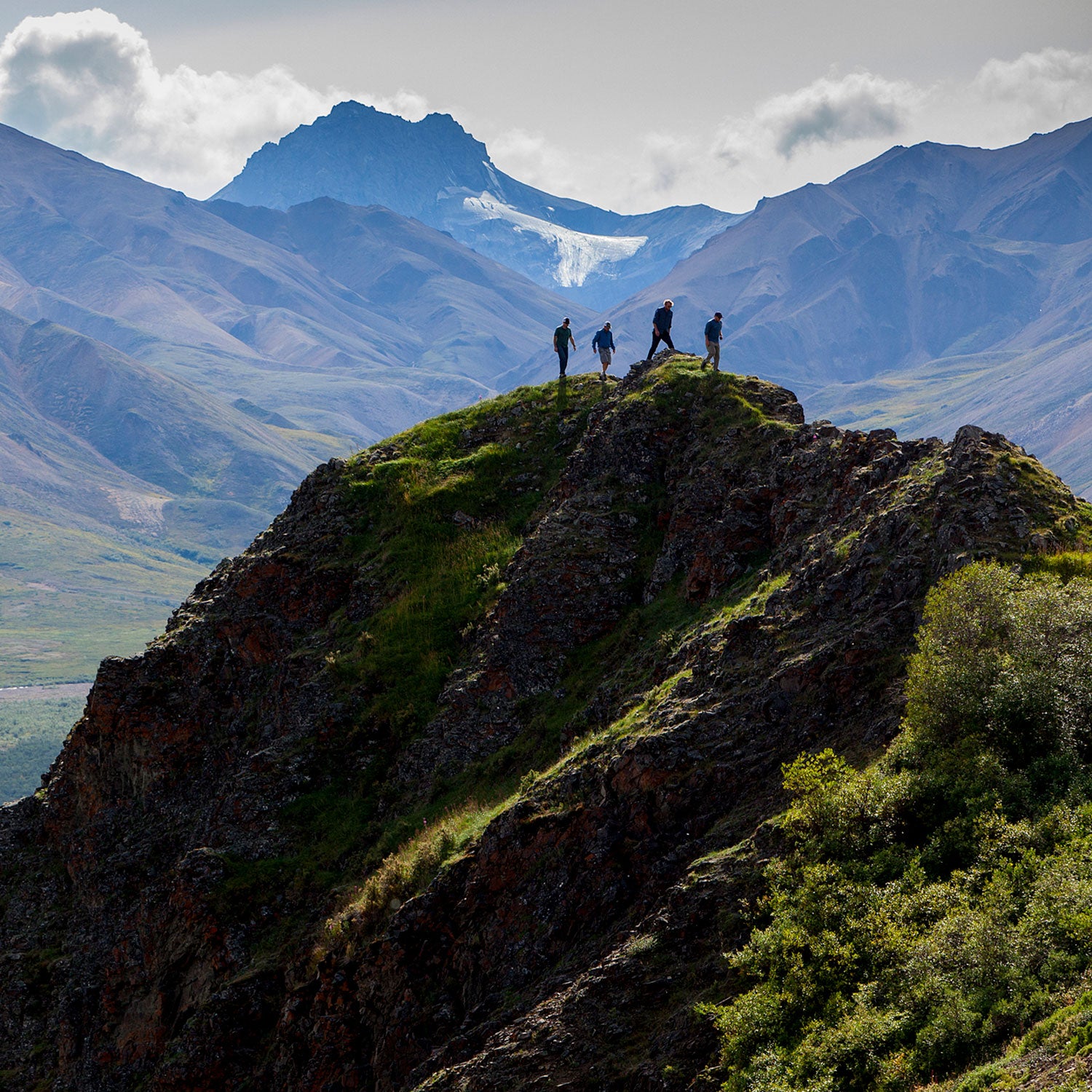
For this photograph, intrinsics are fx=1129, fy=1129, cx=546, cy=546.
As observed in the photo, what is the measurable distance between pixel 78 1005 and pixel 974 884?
82.7 feet

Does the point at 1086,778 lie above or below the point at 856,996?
above

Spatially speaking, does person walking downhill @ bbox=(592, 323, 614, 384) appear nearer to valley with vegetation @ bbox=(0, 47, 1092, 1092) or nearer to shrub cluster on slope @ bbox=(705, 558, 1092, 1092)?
valley with vegetation @ bbox=(0, 47, 1092, 1092)

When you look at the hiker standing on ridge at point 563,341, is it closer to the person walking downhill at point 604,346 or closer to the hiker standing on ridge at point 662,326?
the person walking downhill at point 604,346

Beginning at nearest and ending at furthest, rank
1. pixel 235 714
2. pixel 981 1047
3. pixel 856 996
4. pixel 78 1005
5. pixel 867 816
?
pixel 981 1047
pixel 856 996
pixel 867 816
pixel 78 1005
pixel 235 714

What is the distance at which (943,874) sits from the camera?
54.4 ft

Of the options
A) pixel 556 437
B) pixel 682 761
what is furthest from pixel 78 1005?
pixel 556 437

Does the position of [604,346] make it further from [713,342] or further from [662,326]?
[713,342]

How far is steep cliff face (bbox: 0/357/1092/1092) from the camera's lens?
21000 millimetres

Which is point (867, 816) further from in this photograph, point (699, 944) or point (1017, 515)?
point (1017, 515)

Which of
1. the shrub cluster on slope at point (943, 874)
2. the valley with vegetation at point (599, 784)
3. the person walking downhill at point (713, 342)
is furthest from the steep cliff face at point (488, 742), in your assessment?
the shrub cluster on slope at point (943, 874)

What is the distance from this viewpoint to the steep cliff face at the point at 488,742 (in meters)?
21.0

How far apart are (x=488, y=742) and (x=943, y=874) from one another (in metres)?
14.8

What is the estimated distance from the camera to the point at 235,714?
35344mm

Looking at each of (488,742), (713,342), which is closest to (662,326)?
(713,342)
